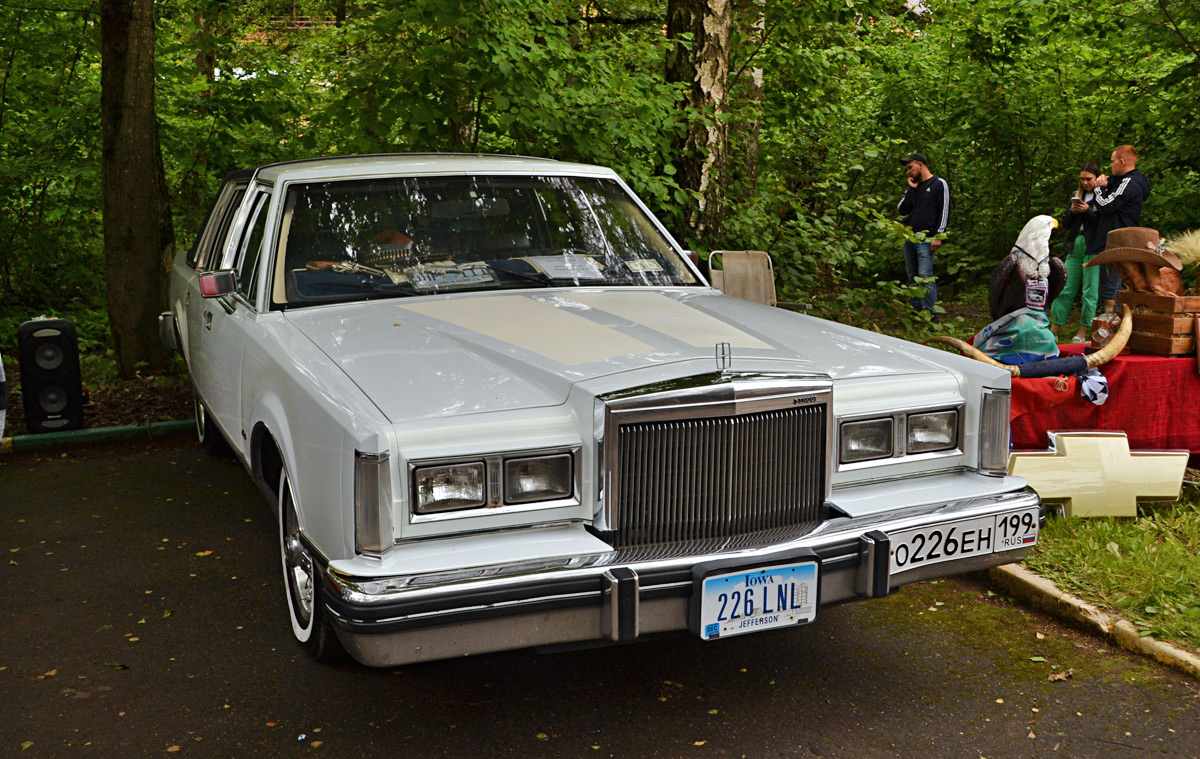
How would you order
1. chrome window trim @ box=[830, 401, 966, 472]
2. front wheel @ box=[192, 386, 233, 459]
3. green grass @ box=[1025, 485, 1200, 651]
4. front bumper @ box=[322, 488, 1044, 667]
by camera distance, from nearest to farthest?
front bumper @ box=[322, 488, 1044, 667] → chrome window trim @ box=[830, 401, 966, 472] → green grass @ box=[1025, 485, 1200, 651] → front wheel @ box=[192, 386, 233, 459]

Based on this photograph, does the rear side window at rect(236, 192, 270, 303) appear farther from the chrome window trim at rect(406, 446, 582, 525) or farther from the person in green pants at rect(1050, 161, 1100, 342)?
the person in green pants at rect(1050, 161, 1100, 342)

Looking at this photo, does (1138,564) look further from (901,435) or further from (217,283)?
(217,283)

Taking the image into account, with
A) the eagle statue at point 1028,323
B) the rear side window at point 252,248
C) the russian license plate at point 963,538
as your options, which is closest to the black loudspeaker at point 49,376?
the rear side window at point 252,248

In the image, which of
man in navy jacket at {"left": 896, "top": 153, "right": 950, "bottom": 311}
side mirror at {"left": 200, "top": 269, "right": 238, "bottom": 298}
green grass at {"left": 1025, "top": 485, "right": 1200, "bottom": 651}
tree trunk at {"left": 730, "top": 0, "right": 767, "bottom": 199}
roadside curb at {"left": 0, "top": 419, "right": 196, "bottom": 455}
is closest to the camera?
green grass at {"left": 1025, "top": 485, "right": 1200, "bottom": 651}

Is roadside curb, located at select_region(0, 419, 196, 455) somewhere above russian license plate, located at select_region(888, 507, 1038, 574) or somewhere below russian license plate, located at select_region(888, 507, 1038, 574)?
below

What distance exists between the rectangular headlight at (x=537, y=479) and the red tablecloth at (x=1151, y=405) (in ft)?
11.3

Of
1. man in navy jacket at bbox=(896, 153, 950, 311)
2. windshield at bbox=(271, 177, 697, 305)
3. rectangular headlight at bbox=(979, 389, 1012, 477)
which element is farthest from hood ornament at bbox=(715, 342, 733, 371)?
man in navy jacket at bbox=(896, 153, 950, 311)

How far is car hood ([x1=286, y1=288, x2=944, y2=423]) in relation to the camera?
3.27 meters

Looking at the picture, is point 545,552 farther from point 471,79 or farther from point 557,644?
point 471,79

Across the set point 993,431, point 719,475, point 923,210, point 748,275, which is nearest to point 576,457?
point 719,475

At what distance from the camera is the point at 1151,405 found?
18.1 feet

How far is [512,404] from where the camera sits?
10.4 feet

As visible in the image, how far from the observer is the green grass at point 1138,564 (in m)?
4.15

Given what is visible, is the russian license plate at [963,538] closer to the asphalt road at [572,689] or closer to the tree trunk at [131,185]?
the asphalt road at [572,689]
